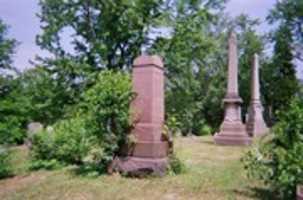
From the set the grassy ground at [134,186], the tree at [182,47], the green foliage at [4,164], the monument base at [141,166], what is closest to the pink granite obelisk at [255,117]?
the tree at [182,47]

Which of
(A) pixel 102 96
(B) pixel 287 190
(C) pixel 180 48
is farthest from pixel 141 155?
(C) pixel 180 48

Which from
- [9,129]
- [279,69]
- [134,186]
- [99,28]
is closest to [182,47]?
[99,28]

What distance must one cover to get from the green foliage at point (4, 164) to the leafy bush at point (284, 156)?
5.74 metres

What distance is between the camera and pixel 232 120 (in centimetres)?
1541

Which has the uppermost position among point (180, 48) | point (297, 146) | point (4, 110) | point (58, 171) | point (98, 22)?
point (98, 22)

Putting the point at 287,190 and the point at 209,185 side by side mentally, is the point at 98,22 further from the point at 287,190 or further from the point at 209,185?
the point at 287,190

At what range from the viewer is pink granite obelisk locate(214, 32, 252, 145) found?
14727 millimetres

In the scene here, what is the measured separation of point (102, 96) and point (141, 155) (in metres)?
1.44

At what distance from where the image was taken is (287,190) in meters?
5.17

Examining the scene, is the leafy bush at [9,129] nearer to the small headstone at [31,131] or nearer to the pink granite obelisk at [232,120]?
the small headstone at [31,131]

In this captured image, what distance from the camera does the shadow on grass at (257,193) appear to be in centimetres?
551

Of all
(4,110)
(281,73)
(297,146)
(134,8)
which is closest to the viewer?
(297,146)

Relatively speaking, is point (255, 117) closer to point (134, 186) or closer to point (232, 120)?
point (232, 120)

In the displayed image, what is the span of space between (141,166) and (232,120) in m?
9.11
